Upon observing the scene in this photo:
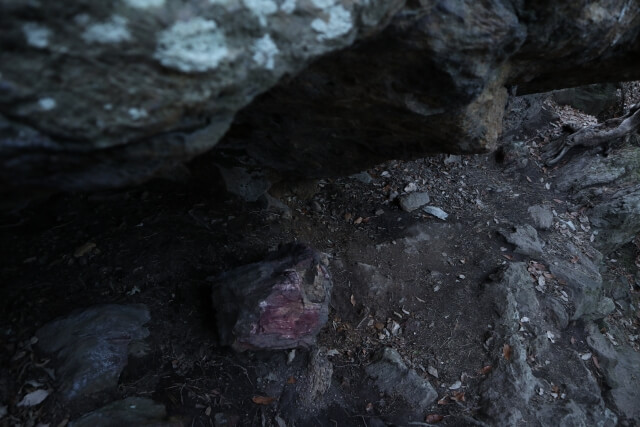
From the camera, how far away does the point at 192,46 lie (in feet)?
4.19

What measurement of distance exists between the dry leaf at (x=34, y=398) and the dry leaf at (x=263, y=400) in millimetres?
1360

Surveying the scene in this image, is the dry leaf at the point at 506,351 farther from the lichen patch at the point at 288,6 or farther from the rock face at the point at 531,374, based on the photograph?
the lichen patch at the point at 288,6

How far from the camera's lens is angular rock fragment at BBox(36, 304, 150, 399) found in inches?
112

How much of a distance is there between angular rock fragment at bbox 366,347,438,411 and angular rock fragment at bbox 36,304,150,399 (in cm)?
191

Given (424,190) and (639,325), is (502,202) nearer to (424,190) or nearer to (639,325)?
(424,190)

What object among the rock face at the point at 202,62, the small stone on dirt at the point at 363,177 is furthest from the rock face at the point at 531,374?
the rock face at the point at 202,62

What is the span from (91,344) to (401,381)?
2415 mm

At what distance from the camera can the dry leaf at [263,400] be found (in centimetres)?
328

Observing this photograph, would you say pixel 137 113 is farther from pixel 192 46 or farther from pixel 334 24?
pixel 334 24

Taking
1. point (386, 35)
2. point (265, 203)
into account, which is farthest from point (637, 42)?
point (265, 203)

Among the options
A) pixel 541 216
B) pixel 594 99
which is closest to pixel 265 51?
pixel 541 216

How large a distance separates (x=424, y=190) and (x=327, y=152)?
2.29 metres

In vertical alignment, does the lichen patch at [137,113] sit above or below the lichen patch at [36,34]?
below

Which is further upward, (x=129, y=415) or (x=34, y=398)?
(x=34, y=398)
